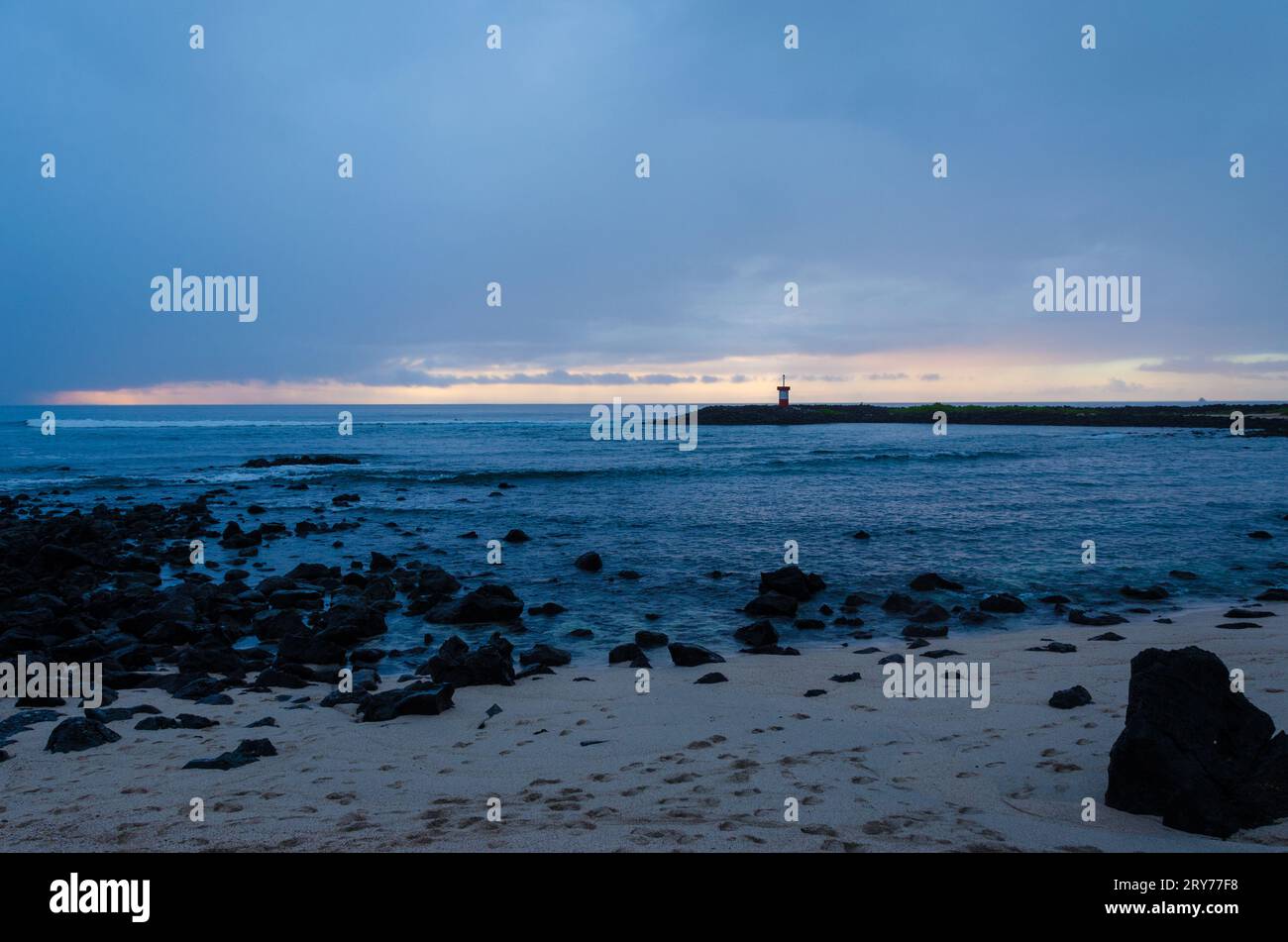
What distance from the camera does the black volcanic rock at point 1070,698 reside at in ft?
33.1

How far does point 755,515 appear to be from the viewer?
3344 cm

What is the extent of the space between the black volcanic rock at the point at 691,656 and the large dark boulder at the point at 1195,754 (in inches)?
275

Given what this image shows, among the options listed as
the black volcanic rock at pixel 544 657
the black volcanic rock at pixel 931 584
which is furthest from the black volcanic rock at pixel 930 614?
the black volcanic rock at pixel 544 657

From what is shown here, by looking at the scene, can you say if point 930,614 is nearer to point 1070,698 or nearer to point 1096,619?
point 1096,619

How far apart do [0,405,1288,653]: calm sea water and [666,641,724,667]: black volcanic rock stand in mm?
1889

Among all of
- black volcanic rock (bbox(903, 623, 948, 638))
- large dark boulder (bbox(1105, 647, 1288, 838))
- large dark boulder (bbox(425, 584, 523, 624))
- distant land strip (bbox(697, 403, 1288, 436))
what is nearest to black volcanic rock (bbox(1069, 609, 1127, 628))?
black volcanic rock (bbox(903, 623, 948, 638))

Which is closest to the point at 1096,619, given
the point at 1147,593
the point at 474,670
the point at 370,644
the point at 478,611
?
the point at 1147,593

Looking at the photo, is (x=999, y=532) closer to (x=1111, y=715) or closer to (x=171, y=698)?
(x=1111, y=715)

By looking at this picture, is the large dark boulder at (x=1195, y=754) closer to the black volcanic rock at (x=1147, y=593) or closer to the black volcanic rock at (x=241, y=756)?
the black volcanic rock at (x=241, y=756)

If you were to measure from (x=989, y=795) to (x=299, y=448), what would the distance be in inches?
3435

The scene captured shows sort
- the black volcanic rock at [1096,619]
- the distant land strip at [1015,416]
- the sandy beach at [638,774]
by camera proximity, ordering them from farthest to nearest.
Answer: the distant land strip at [1015,416], the black volcanic rock at [1096,619], the sandy beach at [638,774]

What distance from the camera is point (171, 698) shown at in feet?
37.8

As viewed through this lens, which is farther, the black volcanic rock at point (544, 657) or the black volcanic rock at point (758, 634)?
the black volcanic rock at point (758, 634)

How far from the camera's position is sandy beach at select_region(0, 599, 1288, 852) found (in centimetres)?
655
